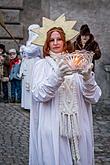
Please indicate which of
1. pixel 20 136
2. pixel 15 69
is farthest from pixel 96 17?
pixel 20 136

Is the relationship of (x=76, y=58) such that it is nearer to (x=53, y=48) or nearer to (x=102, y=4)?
(x=53, y=48)

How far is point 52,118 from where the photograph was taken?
4.49 metres

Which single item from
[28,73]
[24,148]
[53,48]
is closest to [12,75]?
[28,73]

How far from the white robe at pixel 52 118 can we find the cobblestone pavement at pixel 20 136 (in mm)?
1980

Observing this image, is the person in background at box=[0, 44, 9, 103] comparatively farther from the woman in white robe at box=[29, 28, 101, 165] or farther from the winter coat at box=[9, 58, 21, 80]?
the woman in white robe at box=[29, 28, 101, 165]

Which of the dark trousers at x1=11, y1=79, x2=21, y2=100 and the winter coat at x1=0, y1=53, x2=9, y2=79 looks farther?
the winter coat at x1=0, y1=53, x2=9, y2=79

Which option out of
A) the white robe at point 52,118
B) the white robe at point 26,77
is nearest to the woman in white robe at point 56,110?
the white robe at point 52,118

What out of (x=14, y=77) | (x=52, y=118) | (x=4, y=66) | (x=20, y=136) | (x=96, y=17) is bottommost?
(x=20, y=136)

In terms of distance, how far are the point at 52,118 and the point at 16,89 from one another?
325 inches

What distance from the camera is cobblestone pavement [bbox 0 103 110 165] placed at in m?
6.84

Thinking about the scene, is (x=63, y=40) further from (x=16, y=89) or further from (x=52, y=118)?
(x=16, y=89)

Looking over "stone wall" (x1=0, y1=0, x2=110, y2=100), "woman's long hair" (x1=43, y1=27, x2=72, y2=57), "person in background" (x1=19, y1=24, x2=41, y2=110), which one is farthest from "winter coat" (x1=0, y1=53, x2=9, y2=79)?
"woman's long hair" (x1=43, y1=27, x2=72, y2=57)

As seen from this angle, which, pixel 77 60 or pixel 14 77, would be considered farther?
pixel 14 77

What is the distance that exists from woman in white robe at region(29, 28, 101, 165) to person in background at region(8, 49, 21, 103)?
778cm
